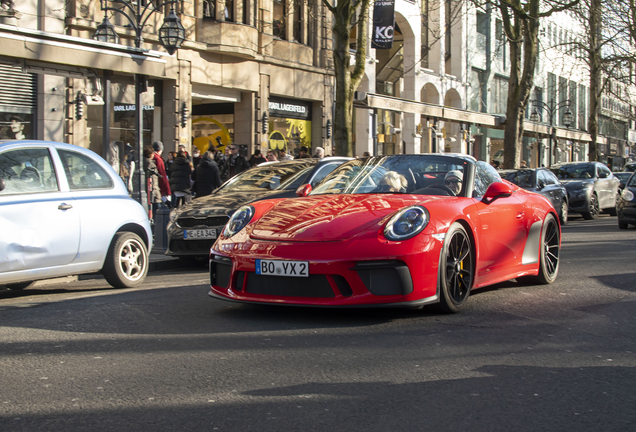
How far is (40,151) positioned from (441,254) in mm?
4018

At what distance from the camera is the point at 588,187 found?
848 inches

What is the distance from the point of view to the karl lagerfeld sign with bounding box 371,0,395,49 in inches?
1172

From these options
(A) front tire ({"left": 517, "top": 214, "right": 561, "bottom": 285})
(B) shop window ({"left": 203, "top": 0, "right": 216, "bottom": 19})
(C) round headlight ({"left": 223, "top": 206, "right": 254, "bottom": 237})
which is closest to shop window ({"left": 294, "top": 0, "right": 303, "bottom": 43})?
(B) shop window ({"left": 203, "top": 0, "right": 216, "bottom": 19})

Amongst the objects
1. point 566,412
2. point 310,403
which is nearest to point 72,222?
point 310,403

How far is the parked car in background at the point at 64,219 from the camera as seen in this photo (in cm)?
696

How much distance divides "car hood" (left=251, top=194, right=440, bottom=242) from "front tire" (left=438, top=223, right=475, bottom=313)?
395 millimetres

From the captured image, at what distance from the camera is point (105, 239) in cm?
789

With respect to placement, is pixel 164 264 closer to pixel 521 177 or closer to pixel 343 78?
pixel 343 78

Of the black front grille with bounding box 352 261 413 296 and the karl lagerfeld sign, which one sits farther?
the karl lagerfeld sign

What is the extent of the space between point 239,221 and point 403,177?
5.04ft

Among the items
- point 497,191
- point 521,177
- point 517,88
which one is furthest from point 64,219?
point 517,88

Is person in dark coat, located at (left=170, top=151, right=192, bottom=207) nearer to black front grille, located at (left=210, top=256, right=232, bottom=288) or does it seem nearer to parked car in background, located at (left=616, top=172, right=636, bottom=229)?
parked car in background, located at (left=616, top=172, right=636, bottom=229)

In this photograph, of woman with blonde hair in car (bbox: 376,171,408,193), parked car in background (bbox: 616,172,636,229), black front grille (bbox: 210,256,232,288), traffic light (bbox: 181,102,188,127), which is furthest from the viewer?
traffic light (bbox: 181,102,188,127)

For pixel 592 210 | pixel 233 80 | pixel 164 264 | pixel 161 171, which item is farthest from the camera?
pixel 233 80
